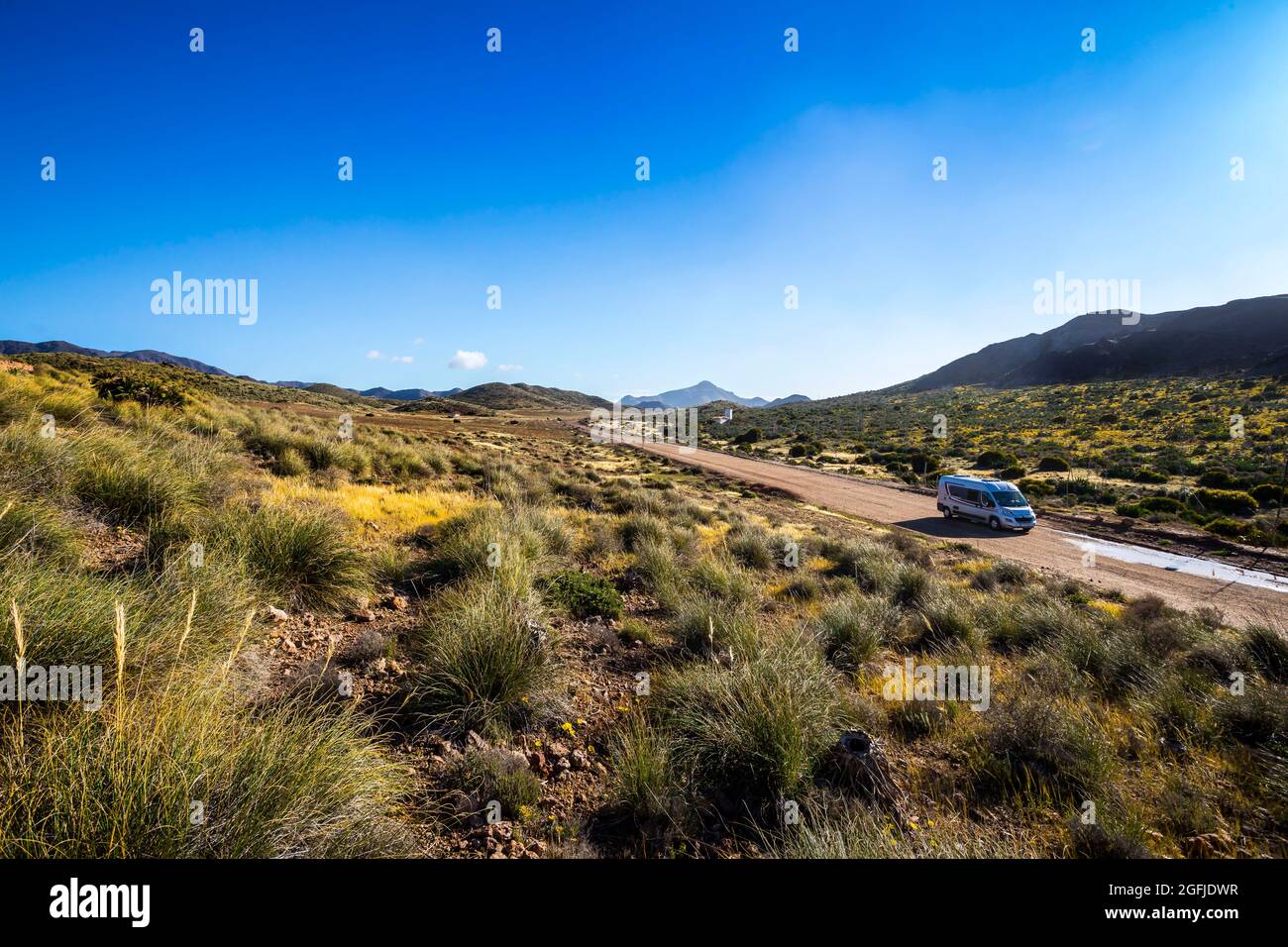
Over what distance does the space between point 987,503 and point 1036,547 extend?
321cm

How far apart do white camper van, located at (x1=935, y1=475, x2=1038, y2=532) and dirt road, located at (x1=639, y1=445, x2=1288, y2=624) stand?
41 cm

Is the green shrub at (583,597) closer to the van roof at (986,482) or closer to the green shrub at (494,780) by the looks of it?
the green shrub at (494,780)

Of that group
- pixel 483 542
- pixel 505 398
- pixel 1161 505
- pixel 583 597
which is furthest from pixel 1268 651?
pixel 505 398

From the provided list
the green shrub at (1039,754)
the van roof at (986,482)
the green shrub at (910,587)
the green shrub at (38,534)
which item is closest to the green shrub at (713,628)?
the green shrub at (1039,754)

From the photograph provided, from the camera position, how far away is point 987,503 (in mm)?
19688

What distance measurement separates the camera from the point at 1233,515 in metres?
19.9

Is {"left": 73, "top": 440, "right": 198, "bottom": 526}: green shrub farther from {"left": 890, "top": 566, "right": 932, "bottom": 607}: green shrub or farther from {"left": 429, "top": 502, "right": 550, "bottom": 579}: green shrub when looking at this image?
{"left": 890, "top": 566, "right": 932, "bottom": 607}: green shrub

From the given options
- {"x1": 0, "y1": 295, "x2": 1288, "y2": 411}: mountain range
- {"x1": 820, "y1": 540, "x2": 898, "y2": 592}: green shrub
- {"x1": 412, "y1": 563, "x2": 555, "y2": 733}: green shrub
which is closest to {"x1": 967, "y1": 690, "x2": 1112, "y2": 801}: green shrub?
{"x1": 412, "y1": 563, "x2": 555, "y2": 733}: green shrub

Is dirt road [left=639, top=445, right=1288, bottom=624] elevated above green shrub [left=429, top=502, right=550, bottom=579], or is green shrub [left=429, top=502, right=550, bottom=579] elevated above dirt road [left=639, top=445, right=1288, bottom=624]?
green shrub [left=429, top=502, right=550, bottom=579]

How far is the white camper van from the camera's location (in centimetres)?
1884

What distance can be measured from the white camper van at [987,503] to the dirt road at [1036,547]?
0.41 metres

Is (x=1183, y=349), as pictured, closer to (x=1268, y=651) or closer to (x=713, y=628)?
(x=1268, y=651)
